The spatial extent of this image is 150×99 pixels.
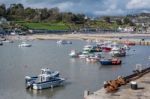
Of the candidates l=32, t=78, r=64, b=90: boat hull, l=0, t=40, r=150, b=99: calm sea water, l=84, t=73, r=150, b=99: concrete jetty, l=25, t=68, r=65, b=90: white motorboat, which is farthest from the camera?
l=25, t=68, r=65, b=90: white motorboat

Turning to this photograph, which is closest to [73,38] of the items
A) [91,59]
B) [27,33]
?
[27,33]

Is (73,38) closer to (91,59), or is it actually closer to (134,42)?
(134,42)

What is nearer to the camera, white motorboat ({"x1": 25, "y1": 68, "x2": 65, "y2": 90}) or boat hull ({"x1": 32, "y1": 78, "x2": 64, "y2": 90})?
boat hull ({"x1": 32, "y1": 78, "x2": 64, "y2": 90})

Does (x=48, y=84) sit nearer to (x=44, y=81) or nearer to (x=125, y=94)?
(x=44, y=81)

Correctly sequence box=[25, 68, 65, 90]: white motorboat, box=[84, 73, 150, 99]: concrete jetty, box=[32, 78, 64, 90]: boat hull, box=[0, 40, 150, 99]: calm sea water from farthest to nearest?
box=[25, 68, 65, 90]: white motorboat, box=[32, 78, 64, 90]: boat hull, box=[0, 40, 150, 99]: calm sea water, box=[84, 73, 150, 99]: concrete jetty

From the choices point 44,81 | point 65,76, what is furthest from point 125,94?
point 65,76

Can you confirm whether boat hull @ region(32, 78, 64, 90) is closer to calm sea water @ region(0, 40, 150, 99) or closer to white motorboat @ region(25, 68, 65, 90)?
white motorboat @ region(25, 68, 65, 90)

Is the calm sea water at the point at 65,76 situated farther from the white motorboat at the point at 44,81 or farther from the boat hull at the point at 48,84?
the white motorboat at the point at 44,81

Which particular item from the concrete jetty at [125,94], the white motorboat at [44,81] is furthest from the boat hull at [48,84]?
the concrete jetty at [125,94]

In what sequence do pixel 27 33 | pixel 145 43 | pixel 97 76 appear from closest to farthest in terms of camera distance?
pixel 97 76, pixel 145 43, pixel 27 33

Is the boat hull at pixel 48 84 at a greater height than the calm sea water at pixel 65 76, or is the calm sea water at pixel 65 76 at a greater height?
the boat hull at pixel 48 84

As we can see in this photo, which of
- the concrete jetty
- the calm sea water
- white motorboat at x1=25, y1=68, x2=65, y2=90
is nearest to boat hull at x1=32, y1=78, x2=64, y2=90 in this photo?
white motorboat at x1=25, y1=68, x2=65, y2=90
